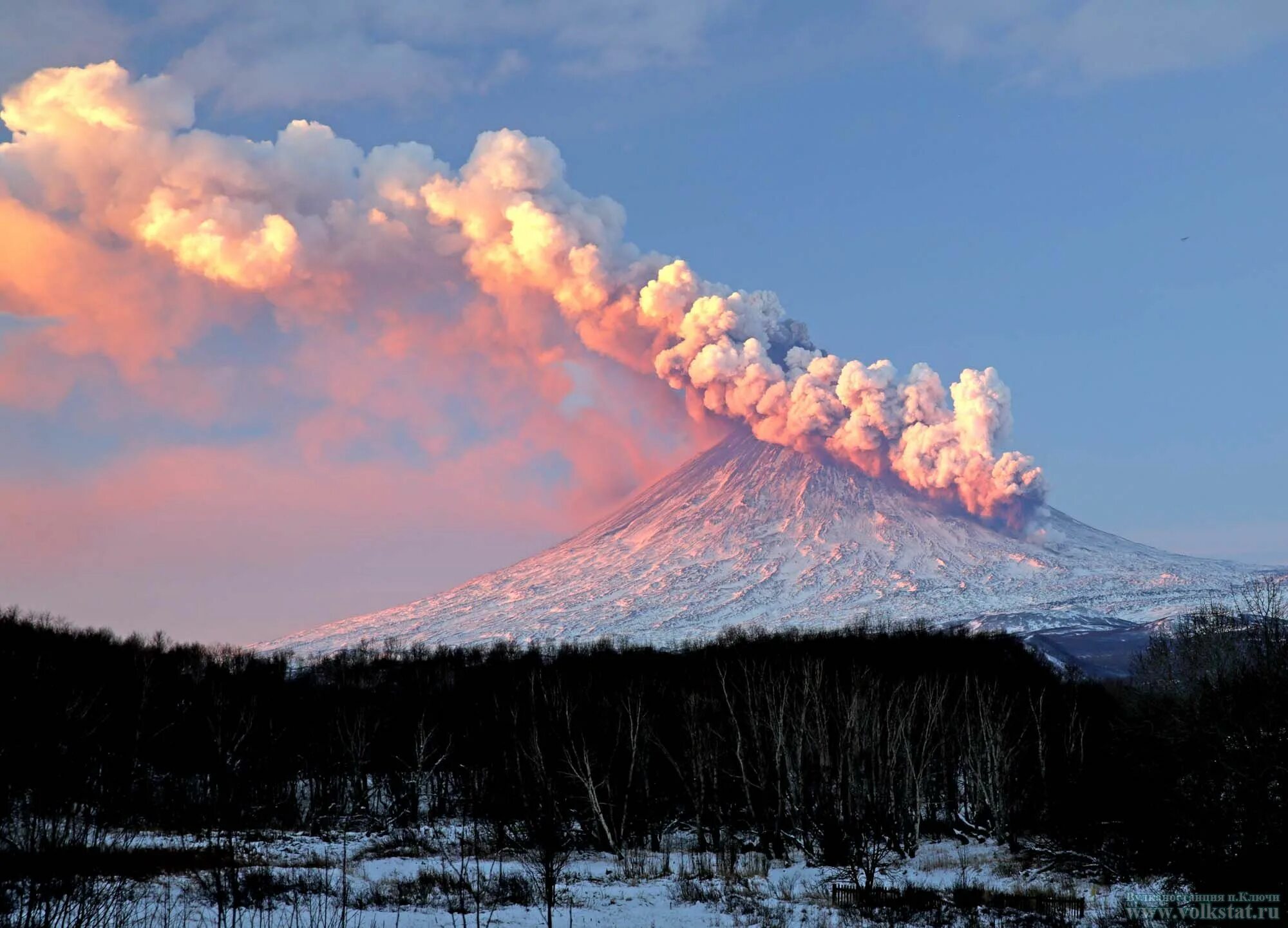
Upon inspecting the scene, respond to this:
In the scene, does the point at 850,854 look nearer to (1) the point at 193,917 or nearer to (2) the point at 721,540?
(1) the point at 193,917

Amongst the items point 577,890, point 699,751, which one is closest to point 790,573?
point 699,751

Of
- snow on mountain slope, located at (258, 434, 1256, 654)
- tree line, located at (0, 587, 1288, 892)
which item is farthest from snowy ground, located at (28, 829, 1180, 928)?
snow on mountain slope, located at (258, 434, 1256, 654)

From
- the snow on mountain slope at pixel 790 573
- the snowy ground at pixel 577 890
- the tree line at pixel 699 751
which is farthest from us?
the snow on mountain slope at pixel 790 573

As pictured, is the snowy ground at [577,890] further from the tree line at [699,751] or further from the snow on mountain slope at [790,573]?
the snow on mountain slope at [790,573]

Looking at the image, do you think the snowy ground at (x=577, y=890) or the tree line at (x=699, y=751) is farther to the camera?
the tree line at (x=699, y=751)

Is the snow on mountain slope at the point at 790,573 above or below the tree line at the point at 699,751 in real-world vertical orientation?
above

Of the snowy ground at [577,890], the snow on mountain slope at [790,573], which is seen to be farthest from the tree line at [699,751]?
the snow on mountain slope at [790,573]

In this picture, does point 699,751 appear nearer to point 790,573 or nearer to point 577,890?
point 577,890
